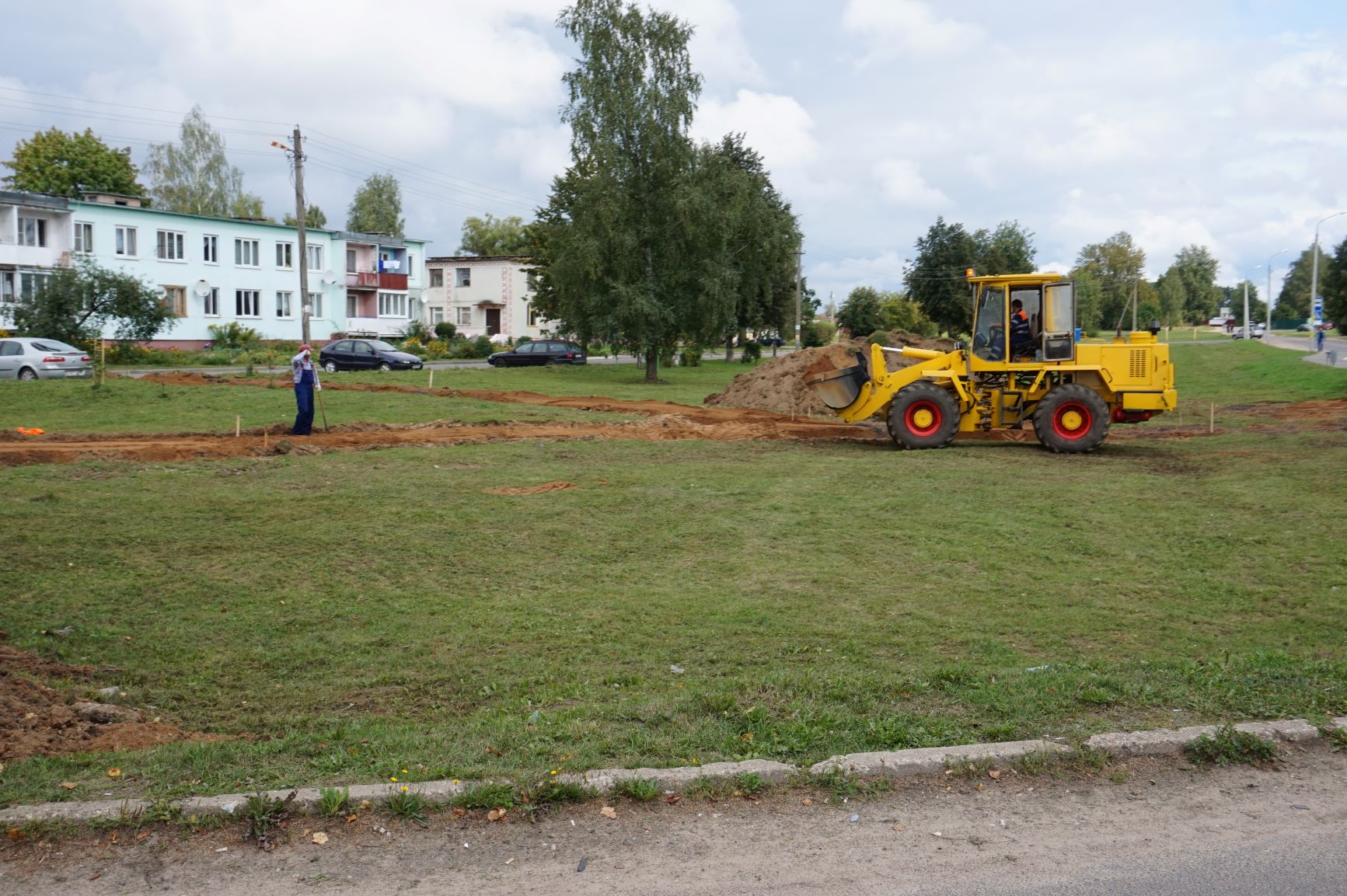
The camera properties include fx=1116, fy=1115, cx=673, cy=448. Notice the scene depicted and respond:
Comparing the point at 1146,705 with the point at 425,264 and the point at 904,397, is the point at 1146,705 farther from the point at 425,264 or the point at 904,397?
the point at 425,264

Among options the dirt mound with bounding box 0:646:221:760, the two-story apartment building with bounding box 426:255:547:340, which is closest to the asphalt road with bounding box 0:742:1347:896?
the dirt mound with bounding box 0:646:221:760

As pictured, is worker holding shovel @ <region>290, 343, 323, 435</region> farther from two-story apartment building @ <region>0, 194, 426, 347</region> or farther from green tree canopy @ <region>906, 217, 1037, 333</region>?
green tree canopy @ <region>906, 217, 1037, 333</region>

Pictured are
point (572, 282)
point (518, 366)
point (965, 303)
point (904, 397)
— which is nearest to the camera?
point (904, 397)

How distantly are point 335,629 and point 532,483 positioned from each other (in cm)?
703

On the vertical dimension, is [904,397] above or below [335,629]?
above

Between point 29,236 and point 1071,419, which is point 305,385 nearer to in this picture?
point 1071,419

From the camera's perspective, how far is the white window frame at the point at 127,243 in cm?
5700

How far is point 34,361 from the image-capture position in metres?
34.9

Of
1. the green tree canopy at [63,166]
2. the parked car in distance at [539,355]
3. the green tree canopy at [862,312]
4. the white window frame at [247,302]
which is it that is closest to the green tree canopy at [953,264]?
the green tree canopy at [862,312]

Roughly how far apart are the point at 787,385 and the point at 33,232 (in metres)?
42.7

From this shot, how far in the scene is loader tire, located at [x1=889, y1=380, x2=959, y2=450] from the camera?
2005cm

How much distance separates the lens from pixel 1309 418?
26.1 metres

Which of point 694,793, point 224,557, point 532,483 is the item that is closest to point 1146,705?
point 694,793

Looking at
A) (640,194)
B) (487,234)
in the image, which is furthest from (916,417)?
(487,234)
